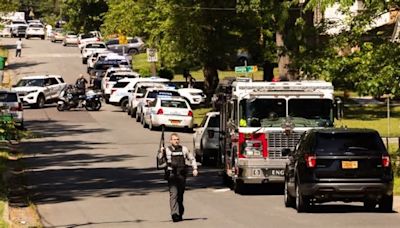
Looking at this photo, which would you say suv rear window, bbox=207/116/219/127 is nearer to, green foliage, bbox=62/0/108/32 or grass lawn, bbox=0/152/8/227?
grass lawn, bbox=0/152/8/227

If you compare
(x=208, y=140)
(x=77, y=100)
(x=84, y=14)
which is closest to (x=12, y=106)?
(x=77, y=100)

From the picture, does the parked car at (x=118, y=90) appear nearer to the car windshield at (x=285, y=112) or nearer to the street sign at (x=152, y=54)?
the street sign at (x=152, y=54)

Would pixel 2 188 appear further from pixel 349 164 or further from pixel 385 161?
pixel 385 161

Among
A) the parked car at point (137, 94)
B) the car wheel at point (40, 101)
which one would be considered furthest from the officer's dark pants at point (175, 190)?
the car wheel at point (40, 101)

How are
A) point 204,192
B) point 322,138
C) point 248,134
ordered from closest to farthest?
1. point 322,138
2. point 248,134
3. point 204,192

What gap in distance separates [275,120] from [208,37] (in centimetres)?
3097

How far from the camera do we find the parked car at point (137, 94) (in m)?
50.9

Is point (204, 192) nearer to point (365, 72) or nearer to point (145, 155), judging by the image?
point (365, 72)

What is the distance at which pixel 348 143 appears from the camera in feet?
65.8

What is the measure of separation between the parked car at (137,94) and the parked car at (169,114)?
447 cm

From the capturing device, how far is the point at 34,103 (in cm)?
5625

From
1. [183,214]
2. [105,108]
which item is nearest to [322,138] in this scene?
[183,214]

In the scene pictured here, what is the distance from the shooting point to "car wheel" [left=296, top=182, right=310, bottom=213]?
20.1m

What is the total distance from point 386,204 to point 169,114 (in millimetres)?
25174
